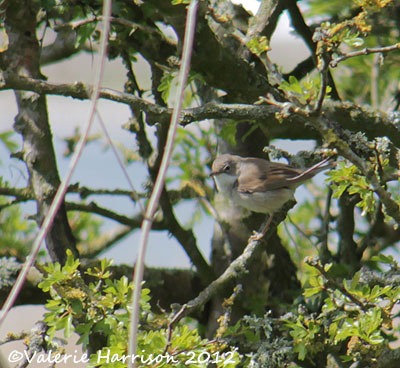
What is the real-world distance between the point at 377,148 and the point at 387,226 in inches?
60.8

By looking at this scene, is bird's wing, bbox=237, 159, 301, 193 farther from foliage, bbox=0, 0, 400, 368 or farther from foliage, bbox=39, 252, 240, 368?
foliage, bbox=39, 252, 240, 368

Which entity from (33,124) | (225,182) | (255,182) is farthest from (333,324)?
(255,182)

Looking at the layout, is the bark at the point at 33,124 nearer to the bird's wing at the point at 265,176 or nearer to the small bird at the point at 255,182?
the small bird at the point at 255,182

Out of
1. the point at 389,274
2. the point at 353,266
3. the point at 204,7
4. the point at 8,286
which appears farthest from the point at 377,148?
the point at 8,286

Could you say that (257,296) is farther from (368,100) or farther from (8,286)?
(368,100)

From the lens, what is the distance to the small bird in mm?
3883

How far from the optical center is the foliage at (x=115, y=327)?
247 cm

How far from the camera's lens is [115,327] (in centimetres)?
257

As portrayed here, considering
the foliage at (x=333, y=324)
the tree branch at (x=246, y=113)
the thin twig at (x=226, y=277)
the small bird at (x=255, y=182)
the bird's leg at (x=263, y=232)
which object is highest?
the tree branch at (x=246, y=113)

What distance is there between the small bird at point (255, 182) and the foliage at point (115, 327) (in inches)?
44.2

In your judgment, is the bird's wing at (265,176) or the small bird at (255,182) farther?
the bird's wing at (265,176)

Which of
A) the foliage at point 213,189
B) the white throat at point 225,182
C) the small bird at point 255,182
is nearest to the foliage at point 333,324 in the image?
the foliage at point 213,189

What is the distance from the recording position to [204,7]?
265 cm

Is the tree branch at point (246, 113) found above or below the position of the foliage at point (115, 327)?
above
